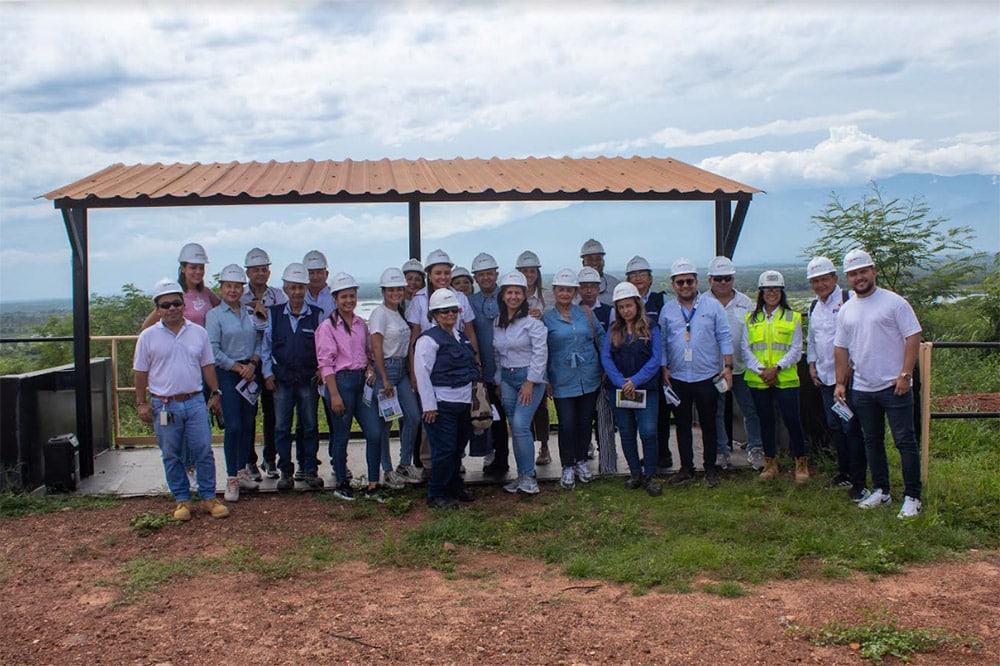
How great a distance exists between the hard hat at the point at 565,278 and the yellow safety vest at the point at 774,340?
1.40 metres

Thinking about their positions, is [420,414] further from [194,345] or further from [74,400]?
[74,400]

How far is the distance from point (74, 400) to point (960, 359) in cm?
1116

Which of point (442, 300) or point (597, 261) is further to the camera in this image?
point (597, 261)

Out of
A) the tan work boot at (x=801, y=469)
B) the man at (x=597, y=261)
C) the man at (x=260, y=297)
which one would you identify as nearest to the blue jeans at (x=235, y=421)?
the man at (x=260, y=297)

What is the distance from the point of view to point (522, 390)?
6.39m

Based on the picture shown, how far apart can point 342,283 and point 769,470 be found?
3.53m

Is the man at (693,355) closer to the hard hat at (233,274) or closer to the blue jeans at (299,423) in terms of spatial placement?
the blue jeans at (299,423)

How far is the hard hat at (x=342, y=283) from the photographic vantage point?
6289mm

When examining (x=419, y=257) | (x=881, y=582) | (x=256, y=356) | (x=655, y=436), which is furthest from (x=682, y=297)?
(x=256, y=356)

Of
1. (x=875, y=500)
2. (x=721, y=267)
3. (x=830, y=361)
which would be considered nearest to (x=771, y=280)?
(x=721, y=267)

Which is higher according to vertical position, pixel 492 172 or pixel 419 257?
pixel 492 172

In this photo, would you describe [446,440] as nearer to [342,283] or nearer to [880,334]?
[342,283]

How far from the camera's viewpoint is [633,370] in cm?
643

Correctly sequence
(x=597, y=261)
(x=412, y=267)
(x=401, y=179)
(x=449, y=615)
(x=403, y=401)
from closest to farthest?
(x=449, y=615)
(x=403, y=401)
(x=412, y=267)
(x=597, y=261)
(x=401, y=179)
